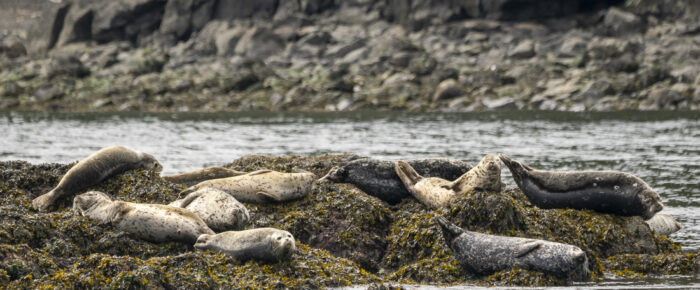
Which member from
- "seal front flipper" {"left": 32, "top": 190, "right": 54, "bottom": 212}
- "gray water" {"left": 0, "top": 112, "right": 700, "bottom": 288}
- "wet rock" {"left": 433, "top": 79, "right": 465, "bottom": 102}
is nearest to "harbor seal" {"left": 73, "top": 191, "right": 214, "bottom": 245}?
"seal front flipper" {"left": 32, "top": 190, "right": 54, "bottom": 212}

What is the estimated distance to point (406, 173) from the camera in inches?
415

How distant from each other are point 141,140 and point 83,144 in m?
2.58

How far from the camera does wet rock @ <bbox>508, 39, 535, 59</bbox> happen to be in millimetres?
49125

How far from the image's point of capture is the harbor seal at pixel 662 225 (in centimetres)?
1084

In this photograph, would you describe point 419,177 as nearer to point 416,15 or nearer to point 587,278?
point 587,278

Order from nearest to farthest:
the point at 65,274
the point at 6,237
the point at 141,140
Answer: the point at 65,274 < the point at 6,237 < the point at 141,140

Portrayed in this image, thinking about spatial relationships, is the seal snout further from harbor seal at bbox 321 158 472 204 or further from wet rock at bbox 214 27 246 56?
wet rock at bbox 214 27 246 56

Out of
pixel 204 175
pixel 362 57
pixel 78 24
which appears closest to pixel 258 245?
pixel 204 175

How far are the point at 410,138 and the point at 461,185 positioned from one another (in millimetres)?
19035

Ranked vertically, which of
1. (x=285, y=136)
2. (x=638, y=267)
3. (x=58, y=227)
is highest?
(x=58, y=227)

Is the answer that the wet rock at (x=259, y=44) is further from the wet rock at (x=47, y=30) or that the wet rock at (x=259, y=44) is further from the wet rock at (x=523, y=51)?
the wet rock at (x=47, y=30)

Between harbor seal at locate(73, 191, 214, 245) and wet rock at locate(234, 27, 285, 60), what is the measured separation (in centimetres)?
5341

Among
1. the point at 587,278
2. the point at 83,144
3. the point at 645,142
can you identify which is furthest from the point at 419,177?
the point at 83,144

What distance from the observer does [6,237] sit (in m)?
7.84
